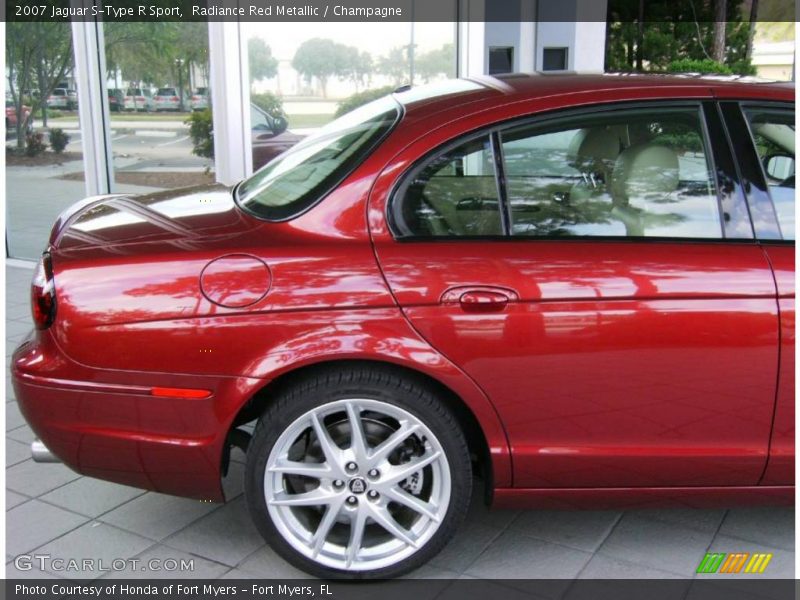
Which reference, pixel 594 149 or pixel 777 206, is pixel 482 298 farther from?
pixel 777 206

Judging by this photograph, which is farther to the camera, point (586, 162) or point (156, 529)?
point (156, 529)

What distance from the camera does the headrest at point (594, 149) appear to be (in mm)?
2957

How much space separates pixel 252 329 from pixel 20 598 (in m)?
1.23

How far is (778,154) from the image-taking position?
9.95 ft

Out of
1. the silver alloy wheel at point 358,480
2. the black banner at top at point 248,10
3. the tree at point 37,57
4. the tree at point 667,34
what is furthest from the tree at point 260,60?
the tree at point 667,34

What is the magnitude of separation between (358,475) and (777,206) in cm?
167

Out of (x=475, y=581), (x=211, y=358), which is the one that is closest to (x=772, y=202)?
(x=475, y=581)

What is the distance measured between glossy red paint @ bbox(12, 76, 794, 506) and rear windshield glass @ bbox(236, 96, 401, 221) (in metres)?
0.07

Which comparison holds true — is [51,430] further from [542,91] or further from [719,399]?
[719,399]

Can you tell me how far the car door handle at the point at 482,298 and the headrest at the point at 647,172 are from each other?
572mm

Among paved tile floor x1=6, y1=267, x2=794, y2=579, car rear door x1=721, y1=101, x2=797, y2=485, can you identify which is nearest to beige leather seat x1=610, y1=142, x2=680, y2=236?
car rear door x1=721, y1=101, x2=797, y2=485

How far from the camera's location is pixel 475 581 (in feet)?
9.86

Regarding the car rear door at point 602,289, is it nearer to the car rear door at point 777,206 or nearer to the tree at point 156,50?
the car rear door at point 777,206

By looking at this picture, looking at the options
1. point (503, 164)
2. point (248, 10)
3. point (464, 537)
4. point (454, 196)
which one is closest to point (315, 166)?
point (454, 196)
